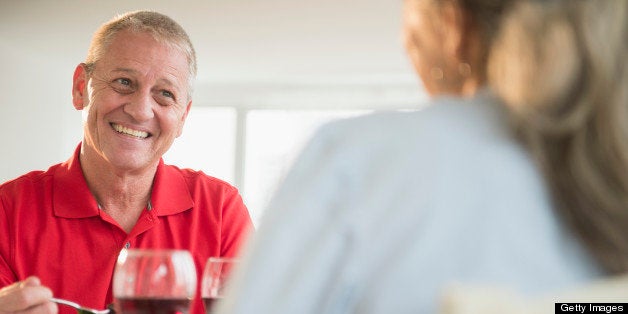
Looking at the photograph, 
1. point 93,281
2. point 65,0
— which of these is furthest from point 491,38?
point 65,0

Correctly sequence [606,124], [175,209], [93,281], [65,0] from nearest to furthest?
[606,124], [93,281], [175,209], [65,0]

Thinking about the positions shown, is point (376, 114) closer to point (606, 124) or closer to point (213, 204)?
point (606, 124)

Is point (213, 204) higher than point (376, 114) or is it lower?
lower

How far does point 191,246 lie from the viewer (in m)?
2.31

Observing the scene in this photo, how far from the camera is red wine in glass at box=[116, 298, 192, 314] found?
1.23 metres

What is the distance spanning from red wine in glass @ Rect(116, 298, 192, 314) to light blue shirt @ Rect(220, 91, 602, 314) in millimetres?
504

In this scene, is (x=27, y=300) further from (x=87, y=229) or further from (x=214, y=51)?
(x=214, y=51)

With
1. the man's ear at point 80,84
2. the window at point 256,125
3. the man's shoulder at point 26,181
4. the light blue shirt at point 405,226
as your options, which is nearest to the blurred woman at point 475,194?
the light blue shirt at point 405,226

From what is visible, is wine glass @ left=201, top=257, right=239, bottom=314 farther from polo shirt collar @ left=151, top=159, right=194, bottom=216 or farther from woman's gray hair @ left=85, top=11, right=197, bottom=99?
woman's gray hair @ left=85, top=11, right=197, bottom=99

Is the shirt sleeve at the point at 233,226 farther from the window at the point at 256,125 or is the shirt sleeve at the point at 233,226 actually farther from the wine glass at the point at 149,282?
the window at the point at 256,125

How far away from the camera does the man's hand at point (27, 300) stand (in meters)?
1.45

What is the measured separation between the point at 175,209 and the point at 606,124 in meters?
1.82

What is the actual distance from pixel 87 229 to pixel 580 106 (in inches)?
71.7

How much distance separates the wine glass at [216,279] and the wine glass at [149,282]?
0.32ft
